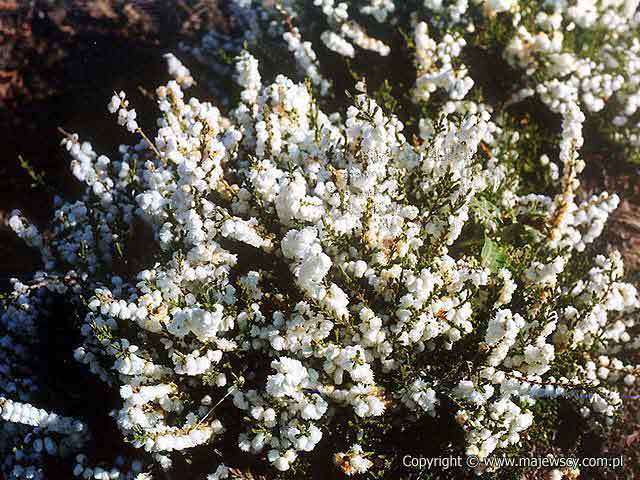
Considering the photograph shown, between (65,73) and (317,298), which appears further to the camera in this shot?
(65,73)

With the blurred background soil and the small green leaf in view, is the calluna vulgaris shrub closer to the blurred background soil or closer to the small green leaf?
the small green leaf

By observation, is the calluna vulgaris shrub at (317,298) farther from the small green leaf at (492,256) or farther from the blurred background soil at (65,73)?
the blurred background soil at (65,73)

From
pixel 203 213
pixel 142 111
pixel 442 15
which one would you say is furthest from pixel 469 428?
pixel 142 111

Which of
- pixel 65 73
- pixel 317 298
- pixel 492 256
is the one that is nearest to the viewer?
pixel 317 298

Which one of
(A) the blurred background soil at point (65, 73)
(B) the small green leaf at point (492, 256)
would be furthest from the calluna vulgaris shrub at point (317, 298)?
(A) the blurred background soil at point (65, 73)

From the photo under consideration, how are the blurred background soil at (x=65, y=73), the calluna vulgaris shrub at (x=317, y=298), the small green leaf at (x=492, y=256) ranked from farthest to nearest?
the blurred background soil at (x=65, y=73)
the small green leaf at (x=492, y=256)
the calluna vulgaris shrub at (x=317, y=298)

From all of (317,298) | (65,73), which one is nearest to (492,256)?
(317,298)

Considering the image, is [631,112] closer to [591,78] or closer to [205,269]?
[591,78]

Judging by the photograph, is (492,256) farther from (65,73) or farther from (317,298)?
(65,73)

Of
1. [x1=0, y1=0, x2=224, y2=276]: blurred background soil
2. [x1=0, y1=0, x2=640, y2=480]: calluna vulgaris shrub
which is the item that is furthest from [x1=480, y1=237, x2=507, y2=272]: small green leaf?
[x1=0, y1=0, x2=224, y2=276]: blurred background soil
